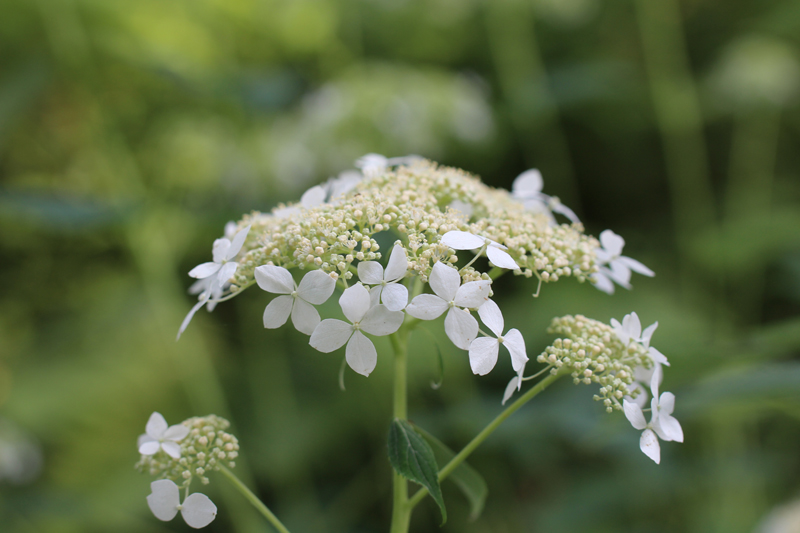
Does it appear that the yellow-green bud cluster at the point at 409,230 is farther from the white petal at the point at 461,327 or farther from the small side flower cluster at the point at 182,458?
the small side flower cluster at the point at 182,458

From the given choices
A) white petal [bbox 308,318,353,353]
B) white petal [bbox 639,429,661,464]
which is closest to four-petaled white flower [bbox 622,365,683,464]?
white petal [bbox 639,429,661,464]

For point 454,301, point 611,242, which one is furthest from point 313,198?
point 611,242

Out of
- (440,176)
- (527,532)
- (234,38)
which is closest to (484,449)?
(527,532)

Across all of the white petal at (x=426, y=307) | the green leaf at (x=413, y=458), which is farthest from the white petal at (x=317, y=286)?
the green leaf at (x=413, y=458)

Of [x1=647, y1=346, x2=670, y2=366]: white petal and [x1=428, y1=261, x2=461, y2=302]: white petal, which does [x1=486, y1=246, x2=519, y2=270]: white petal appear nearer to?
[x1=428, y1=261, x2=461, y2=302]: white petal

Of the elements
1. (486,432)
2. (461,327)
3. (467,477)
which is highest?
(461,327)

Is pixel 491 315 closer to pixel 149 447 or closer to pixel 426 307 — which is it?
pixel 426 307

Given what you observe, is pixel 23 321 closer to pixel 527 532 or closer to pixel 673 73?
pixel 527 532
